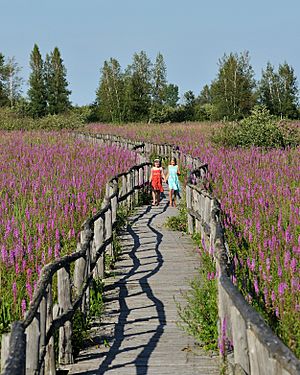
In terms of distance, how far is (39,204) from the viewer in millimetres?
13828

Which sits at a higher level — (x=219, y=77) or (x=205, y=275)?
A: (x=219, y=77)

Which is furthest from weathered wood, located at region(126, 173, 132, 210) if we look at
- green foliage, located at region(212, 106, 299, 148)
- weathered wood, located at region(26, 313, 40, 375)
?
weathered wood, located at region(26, 313, 40, 375)

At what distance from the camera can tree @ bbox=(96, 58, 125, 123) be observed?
247ft

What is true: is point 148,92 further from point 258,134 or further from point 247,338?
point 247,338

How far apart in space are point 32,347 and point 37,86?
71.7 meters

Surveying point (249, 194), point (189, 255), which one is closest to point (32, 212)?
point (189, 255)

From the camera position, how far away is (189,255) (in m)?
11.7

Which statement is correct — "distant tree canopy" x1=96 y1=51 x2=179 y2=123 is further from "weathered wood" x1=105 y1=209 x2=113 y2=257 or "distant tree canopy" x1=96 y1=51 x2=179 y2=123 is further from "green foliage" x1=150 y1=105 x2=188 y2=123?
"weathered wood" x1=105 y1=209 x2=113 y2=257

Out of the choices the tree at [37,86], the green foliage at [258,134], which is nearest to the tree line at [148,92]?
the tree at [37,86]

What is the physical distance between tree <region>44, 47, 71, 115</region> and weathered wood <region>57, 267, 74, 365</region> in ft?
224

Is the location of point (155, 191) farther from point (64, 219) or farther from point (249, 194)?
point (64, 219)

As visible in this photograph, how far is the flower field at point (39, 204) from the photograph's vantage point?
7734 millimetres

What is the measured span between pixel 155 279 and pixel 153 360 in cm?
348

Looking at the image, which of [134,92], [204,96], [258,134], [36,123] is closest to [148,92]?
[134,92]
